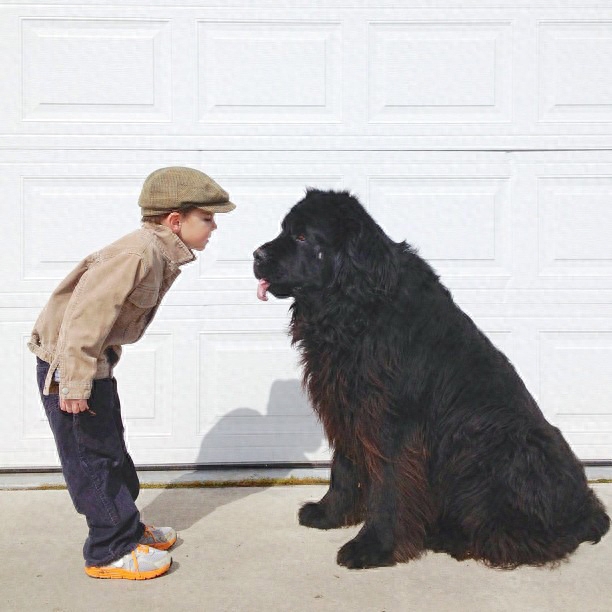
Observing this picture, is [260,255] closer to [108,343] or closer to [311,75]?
[108,343]

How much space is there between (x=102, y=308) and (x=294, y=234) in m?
0.79

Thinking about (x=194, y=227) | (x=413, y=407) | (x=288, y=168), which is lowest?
(x=413, y=407)

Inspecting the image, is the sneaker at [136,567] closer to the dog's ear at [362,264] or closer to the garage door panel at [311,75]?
the dog's ear at [362,264]

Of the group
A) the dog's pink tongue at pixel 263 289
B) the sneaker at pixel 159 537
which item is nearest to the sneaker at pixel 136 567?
the sneaker at pixel 159 537

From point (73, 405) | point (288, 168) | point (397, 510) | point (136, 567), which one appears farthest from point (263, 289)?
point (288, 168)

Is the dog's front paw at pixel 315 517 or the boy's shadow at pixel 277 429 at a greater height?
the boy's shadow at pixel 277 429

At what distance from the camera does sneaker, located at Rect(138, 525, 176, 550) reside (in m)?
3.17

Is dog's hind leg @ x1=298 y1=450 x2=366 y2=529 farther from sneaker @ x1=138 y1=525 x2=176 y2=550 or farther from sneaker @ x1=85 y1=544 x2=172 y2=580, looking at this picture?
sneaker @ x1=85 y1=544 x2=172 y2=580

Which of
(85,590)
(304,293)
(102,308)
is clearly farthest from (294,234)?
(85,590)

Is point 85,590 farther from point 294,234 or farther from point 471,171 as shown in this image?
point 471,171

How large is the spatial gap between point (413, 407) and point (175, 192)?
1181mm

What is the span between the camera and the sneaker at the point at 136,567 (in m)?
2.89

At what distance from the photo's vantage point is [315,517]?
137 inches

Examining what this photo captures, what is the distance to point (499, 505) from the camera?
298cm
